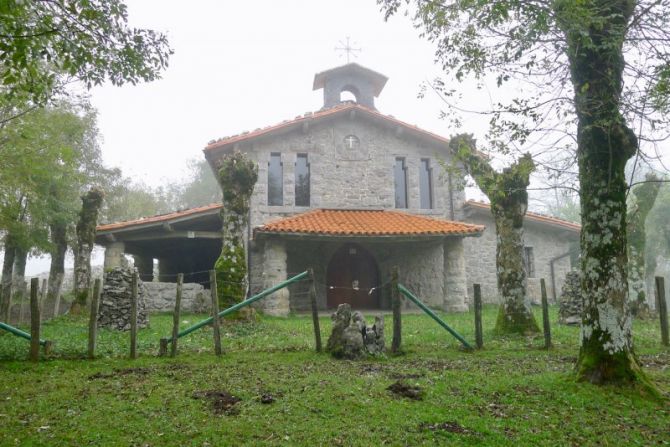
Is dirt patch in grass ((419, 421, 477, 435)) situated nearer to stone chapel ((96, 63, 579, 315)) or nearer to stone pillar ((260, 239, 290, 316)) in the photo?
stone pillar ((260, 239, 290, 316))

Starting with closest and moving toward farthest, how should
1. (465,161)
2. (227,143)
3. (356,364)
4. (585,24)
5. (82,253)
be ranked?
1. (585,24)
2. (356,364)
3. (465,161)
4. (82,253)
5. (227,143)

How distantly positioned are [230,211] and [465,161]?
19.1ft

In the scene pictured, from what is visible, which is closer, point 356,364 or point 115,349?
point 356,364

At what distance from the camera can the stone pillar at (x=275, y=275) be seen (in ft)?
44.9

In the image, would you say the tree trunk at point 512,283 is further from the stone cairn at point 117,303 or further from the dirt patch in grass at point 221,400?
the stone cairn at point 117,303

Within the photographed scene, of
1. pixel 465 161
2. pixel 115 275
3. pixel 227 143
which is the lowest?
pixel 115 275

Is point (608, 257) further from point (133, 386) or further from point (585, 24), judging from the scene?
point (133, 386)

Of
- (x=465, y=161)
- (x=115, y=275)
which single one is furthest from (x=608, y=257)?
(x=115, y=275)

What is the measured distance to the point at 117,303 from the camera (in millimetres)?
10938

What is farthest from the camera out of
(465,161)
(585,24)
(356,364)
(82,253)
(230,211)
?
(82,253)

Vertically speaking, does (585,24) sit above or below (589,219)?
above

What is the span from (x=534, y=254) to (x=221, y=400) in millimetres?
16322

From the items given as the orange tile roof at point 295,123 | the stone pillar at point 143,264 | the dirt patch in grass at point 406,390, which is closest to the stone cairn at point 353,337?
the dirt patch in grass at point 406,390

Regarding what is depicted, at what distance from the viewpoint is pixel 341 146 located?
58.8ft
